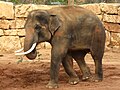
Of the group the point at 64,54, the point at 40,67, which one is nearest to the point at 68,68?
the point at 64,54

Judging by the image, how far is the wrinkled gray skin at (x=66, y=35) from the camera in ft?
23.8

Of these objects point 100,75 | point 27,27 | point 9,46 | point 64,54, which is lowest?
point 9,46

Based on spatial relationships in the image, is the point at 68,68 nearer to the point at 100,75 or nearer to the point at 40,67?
the point at 100,75

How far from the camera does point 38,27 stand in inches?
286

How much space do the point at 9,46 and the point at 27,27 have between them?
23.1 ft

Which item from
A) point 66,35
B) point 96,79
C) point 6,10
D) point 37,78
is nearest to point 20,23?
point 6,10

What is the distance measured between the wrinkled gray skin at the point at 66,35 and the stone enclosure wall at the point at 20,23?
20.3ft

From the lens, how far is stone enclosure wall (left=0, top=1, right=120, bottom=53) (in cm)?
1415

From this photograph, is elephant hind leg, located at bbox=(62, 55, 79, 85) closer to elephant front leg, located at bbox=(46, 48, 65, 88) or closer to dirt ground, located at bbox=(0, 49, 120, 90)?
dirt ground, located at bbox=(0, 49, 120, 90)

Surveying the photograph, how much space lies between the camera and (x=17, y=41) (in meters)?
14.3

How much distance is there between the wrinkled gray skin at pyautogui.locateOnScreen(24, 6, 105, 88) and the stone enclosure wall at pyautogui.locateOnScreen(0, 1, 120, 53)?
6192 millimetres

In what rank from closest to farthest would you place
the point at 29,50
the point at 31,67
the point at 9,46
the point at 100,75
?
the point at 29,50, the point at 100,75, the point at 31,67, the point at 9,46

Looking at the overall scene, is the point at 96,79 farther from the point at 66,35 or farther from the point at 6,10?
the point at 6,10

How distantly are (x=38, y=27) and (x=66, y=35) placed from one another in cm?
54
